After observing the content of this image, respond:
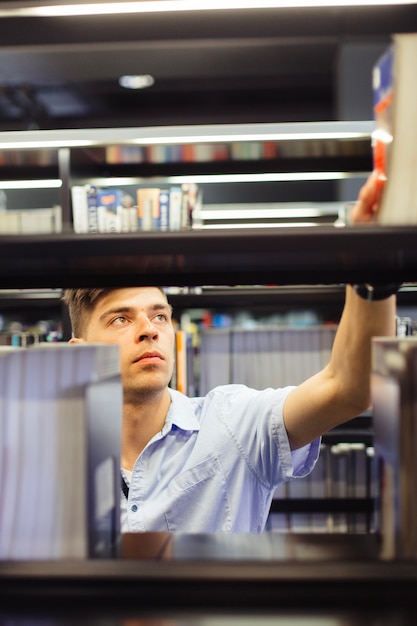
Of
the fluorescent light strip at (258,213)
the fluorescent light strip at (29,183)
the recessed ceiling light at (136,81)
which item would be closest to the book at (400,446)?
the fluorescent light strip at (29,183)

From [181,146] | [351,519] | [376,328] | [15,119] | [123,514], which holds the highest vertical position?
[15,119]

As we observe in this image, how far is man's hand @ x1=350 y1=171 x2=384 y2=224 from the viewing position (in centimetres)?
82

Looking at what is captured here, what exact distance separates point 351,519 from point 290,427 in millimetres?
1503

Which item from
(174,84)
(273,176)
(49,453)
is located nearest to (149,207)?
(273,176)

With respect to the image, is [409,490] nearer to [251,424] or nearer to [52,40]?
[251,424]

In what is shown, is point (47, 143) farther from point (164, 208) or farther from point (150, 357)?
point (150, 357)

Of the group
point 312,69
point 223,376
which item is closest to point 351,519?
point 223,376

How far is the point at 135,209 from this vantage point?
2330mm

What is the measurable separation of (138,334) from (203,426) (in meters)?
0.29

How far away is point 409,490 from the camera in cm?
80

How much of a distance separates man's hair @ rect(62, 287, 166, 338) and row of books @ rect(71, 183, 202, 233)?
2.44 ft

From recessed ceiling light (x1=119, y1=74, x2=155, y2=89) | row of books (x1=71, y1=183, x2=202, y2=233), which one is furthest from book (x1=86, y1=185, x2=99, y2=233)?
recessed ceiling light (x1=119, y1=74, x2=155, y2=89)

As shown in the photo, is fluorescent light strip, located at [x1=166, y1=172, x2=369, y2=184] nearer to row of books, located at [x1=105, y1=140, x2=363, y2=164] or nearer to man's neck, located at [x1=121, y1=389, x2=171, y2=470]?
row of books, located at [x1=105, y1=140, x2=363, y2=164]

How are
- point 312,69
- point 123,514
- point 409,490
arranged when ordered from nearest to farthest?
point 409,490 < point 123,514 < point 312,69
